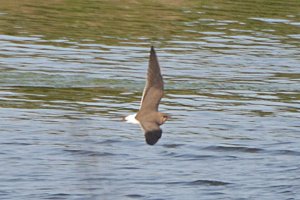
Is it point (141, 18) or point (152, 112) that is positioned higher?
point (152, 112)

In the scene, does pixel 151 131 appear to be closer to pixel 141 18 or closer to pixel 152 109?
pixel 152 109

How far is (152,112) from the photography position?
27.8ft

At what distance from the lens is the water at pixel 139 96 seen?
10773mm

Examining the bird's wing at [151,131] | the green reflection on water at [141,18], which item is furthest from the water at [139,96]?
the bird's wing at [151,131]

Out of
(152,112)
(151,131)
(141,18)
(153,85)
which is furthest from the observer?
(141,18)

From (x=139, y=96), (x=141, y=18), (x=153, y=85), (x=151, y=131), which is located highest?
(x=153, y=85)

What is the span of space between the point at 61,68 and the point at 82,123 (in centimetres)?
1049

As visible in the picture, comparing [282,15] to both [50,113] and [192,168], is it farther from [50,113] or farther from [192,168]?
[192,168]

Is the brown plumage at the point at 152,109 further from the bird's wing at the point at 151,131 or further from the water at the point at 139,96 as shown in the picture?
the water at the point at 139,96

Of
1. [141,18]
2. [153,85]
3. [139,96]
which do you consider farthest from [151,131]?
[141,18]

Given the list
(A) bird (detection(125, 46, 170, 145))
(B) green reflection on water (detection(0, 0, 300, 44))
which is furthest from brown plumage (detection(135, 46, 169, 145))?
(B) green reflection on water (detection(0, 0, 300, 44))

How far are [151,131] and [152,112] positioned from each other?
0.25 meters

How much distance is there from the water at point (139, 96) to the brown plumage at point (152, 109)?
528 millimetres

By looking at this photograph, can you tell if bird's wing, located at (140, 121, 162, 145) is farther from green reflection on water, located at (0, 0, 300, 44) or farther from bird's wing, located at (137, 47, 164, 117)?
green reflection on water, located at (0, 0, 300, 44)
